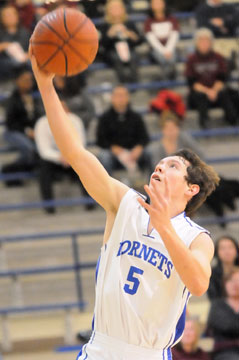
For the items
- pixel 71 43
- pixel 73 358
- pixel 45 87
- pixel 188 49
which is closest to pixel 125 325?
pixel 45 87

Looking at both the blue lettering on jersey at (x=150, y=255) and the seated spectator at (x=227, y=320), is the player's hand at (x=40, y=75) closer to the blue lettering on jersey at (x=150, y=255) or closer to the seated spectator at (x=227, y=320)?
the blue lettering on jersey at (x=150, y=255)

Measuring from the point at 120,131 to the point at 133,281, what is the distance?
17.6 feet

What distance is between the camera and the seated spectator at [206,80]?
966 centimetres

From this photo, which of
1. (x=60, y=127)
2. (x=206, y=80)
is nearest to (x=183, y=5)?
(x=206, y=80)

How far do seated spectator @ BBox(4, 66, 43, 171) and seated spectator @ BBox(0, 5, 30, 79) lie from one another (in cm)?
63

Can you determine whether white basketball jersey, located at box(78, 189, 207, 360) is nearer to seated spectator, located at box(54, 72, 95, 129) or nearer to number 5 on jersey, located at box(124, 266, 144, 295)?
number 5 on jersey, located at box(124, 266, 144, 295)

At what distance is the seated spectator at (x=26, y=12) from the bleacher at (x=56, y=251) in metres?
1.28

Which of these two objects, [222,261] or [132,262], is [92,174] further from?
[222,261]

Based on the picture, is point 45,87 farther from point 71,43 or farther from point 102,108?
point 102,108

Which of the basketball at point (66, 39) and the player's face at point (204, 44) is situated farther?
the player's face at point (204, 44)

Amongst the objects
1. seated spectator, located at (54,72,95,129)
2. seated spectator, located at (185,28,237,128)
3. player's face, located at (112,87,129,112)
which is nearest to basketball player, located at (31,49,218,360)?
player's face, located at (112,87,129,112)

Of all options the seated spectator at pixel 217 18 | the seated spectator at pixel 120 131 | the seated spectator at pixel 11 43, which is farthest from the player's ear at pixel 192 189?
the seated spectator at pixel 217 18

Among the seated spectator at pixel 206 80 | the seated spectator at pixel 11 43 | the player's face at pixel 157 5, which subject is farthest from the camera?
the player's face at pixel 157 5

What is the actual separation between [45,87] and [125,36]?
6.72 metres
